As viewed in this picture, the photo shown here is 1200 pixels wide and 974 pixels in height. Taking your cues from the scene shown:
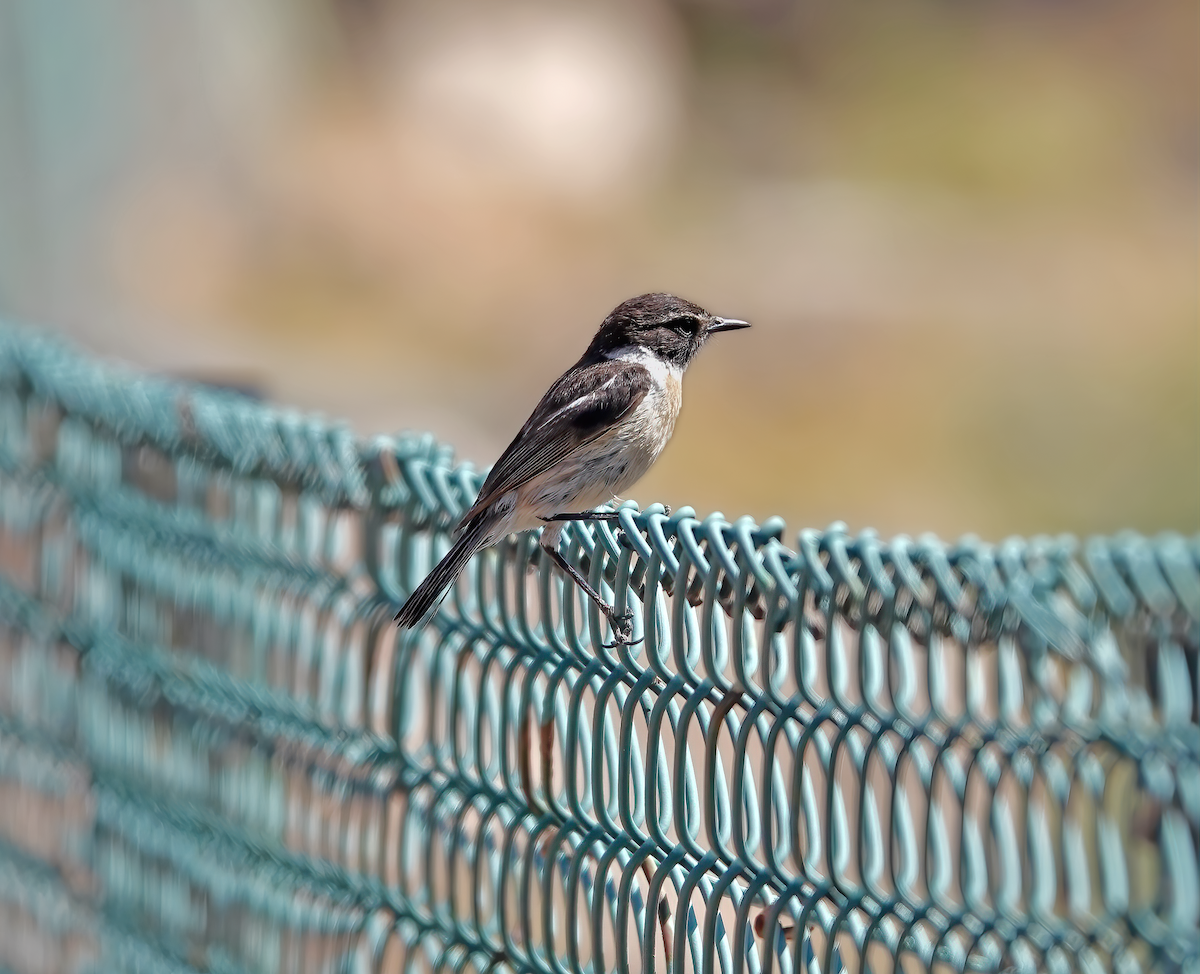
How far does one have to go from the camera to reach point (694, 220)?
16.0 m

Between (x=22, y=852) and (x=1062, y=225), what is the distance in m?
14.1

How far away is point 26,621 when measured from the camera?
4027mm

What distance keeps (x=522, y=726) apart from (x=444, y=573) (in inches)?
13.0

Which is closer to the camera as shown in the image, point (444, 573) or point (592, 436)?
point (444, 573)

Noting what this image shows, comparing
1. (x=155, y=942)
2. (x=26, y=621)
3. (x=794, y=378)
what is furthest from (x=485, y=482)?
(x=794, y=378)

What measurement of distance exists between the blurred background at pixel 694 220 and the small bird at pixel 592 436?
4.28m

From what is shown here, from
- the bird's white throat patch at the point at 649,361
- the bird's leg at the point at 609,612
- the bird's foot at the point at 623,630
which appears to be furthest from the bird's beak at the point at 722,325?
the bird's foot at the point at 623,630

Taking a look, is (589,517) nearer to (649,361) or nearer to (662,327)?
(649,361)

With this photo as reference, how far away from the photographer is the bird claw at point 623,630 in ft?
7.51

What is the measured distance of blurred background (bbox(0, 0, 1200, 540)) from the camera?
1098 centimetres

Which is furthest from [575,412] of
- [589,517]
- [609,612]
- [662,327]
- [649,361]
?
[609,612]

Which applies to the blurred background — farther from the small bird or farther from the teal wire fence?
the small bird

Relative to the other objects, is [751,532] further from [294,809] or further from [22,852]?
[22,852]

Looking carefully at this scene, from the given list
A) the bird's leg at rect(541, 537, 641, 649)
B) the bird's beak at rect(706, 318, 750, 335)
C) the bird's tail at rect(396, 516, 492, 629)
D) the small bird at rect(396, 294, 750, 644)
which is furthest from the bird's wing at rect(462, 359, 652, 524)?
the bird's leg at rect(541, 537, 641, 649)
